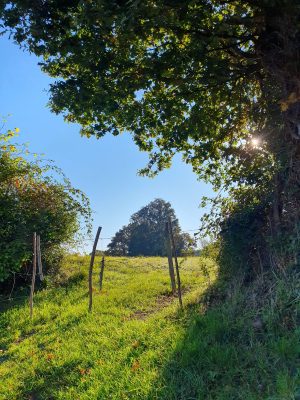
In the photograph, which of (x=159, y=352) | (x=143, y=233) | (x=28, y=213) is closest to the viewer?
(x=159, y=352)

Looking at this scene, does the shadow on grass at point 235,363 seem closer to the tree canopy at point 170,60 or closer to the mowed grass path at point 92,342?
the mowed grass path at point 92,342

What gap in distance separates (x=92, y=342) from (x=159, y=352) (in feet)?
7.47

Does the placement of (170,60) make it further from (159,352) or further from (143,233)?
(143,233)

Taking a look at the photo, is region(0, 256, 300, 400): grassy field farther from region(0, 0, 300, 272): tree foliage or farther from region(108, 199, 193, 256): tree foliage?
region(108, 199, 193, 256): tree foliage

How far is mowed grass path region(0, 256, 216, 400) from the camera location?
5629 mm

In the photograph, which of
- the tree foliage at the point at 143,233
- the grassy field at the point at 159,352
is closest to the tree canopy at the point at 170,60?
the grassy field at the point at 159,352

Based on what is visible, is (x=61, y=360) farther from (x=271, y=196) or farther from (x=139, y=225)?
(x=139, y=225)

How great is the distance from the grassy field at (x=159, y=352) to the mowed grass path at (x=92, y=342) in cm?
2

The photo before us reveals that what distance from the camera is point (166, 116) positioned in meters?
9.52

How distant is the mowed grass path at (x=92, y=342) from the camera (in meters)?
5.63

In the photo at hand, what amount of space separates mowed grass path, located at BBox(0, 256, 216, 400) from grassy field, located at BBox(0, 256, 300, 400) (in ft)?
0.08

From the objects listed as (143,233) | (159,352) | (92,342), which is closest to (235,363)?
(159,352)

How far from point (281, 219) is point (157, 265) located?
1305cm

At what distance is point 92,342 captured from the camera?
7.80 metres
